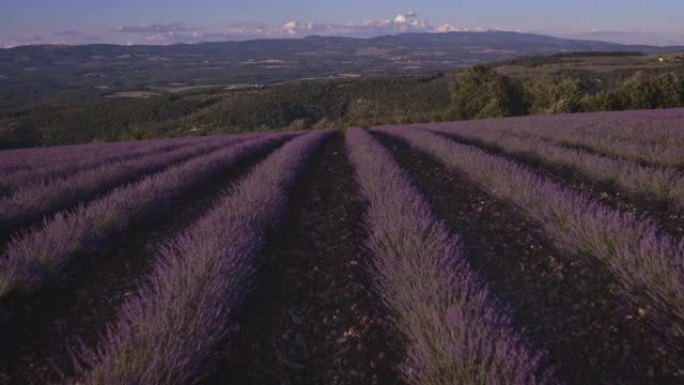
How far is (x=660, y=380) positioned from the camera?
271cm

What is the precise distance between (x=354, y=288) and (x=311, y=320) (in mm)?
605

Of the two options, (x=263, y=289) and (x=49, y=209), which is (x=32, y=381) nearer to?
(x=263, y=289)

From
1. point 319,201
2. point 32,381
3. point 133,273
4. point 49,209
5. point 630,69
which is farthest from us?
point 630,69

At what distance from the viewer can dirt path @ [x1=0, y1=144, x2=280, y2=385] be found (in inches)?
123

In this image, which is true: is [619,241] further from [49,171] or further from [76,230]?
[49,171]

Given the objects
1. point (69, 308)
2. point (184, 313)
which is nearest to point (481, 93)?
point (69, 308)

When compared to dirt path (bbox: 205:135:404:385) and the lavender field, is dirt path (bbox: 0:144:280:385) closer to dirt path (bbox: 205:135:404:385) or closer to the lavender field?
the lavender field

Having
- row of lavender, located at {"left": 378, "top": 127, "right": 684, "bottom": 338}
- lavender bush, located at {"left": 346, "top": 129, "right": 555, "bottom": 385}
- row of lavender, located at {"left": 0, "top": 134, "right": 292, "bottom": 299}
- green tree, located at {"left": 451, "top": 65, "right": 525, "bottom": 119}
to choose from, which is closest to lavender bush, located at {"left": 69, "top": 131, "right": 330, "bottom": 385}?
row of lavender, located at {"left": 0, "top": 134, "right": 292, "bottom": 299}

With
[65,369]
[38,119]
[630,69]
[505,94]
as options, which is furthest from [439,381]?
[630,69]

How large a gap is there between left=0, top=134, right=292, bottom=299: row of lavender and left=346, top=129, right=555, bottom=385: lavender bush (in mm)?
2640

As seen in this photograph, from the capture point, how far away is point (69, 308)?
395 centimetres

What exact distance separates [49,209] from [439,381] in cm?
641

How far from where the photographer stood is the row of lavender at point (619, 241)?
3.12 m

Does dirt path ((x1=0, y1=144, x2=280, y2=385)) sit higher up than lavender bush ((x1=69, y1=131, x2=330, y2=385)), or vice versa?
lavender bush ((x1=69, y1=131, x2=330, y2=385))
